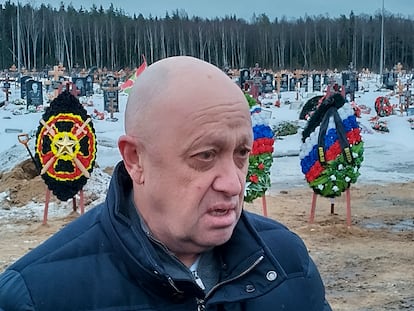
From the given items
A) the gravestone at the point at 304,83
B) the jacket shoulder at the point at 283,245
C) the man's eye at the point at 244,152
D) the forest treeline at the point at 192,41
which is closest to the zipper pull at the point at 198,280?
the jacket shoulder at the point at 283,245

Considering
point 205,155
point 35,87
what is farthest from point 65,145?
Result: point 35,87

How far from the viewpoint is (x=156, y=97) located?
1.53m

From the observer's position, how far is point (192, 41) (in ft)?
199

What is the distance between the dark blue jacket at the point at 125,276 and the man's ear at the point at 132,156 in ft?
0.30

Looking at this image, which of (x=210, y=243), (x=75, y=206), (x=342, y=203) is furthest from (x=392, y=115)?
(x=210, y=243)

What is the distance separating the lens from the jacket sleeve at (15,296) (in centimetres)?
152

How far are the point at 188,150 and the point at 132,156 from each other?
5.9 inches

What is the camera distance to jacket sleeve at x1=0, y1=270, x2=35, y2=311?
152 cm

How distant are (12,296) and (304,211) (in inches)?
351

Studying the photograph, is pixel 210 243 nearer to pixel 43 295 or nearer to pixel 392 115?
pixel 43 295

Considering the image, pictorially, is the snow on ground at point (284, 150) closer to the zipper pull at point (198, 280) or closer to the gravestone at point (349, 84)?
the gravestone at point (349, 84)

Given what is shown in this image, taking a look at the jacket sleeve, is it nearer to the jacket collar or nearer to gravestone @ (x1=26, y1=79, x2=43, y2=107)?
the jacket collar

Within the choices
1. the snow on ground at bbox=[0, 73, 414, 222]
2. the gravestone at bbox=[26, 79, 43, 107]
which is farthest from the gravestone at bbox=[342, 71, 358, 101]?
the gravestone at bbox=[26, 79, 43, 107]

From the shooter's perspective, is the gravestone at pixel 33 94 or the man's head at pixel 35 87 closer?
the gravestone at pixel 33 94
